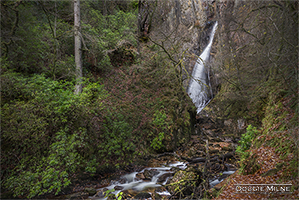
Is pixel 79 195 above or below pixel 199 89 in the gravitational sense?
below

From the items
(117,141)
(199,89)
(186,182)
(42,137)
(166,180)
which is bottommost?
(166,180)

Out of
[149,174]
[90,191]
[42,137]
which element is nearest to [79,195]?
[90,191]

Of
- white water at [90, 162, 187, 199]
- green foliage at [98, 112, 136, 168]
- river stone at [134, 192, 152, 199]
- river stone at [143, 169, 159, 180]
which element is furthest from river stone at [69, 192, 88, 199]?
river stone at [143, 169, 159, 180]

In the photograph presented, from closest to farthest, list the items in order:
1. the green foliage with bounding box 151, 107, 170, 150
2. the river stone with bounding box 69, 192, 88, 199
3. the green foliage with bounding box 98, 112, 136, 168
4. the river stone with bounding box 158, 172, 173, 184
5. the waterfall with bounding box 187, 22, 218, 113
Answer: the river stone with bounding box 69, 192, 88, 199 → the river stone with bounding box 158, 172, 173, 184 → the green foliage with bounding box 98, 112, 136, 168 → the green foliage with bounding box 151, 107, 170, 150 → the waterfall with bounding box 187, 22, 218, 113

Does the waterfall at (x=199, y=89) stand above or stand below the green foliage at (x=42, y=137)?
above

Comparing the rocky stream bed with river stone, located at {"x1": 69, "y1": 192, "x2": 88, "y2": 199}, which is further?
river stone, located at {"x1": 69, "y1": 192, "x2": 88, "y2": 199}

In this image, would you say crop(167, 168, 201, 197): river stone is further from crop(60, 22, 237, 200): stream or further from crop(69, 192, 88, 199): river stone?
crop(69, 192, 88, 199): river stone

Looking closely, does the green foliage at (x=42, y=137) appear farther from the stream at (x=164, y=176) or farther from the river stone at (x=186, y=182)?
the river stone at (x=186, y=182)

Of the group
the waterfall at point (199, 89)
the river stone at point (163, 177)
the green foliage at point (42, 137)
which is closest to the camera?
the green foliage at point (42, 137)

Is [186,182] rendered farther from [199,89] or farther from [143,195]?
[199,89]

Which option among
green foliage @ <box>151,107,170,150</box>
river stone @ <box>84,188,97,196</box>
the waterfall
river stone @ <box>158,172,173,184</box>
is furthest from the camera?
the waterfall

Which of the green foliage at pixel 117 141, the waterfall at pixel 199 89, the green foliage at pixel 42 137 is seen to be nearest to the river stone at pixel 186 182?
the green foliage at pixel 117 141

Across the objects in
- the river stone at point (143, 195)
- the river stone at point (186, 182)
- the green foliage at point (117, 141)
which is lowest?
the river stone at point (143, 195)

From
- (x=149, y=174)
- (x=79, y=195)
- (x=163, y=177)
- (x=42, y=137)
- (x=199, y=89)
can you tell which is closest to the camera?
(x=79, y=195)
